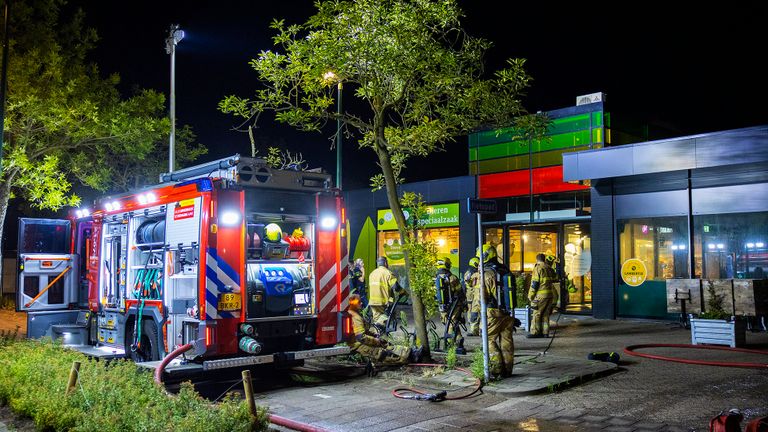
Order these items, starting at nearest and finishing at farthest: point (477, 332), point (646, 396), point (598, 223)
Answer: point (646, 396) < point (477, 332) < point (598, 223)

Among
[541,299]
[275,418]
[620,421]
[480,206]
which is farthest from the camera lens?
[541,299]

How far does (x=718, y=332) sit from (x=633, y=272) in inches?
187

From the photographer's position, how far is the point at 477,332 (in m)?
12.5

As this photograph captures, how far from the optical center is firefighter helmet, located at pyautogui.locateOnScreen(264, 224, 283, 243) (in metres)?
9.13

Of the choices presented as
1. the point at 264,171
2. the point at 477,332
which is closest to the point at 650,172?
the point at 477,332

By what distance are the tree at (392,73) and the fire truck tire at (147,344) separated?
3423 millimetres

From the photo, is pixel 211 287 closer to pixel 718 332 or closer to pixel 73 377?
pixel 73 377

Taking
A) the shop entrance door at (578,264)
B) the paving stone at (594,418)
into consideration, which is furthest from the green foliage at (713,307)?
the paving stone at (594,418)

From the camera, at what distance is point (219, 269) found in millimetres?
8531

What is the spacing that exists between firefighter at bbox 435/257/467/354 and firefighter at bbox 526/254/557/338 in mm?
2238

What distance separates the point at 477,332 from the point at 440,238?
9857mm

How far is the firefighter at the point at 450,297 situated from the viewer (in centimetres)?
1172

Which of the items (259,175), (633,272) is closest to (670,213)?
(633,272)

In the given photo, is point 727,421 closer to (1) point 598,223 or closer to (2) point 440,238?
(1) point 598,223
